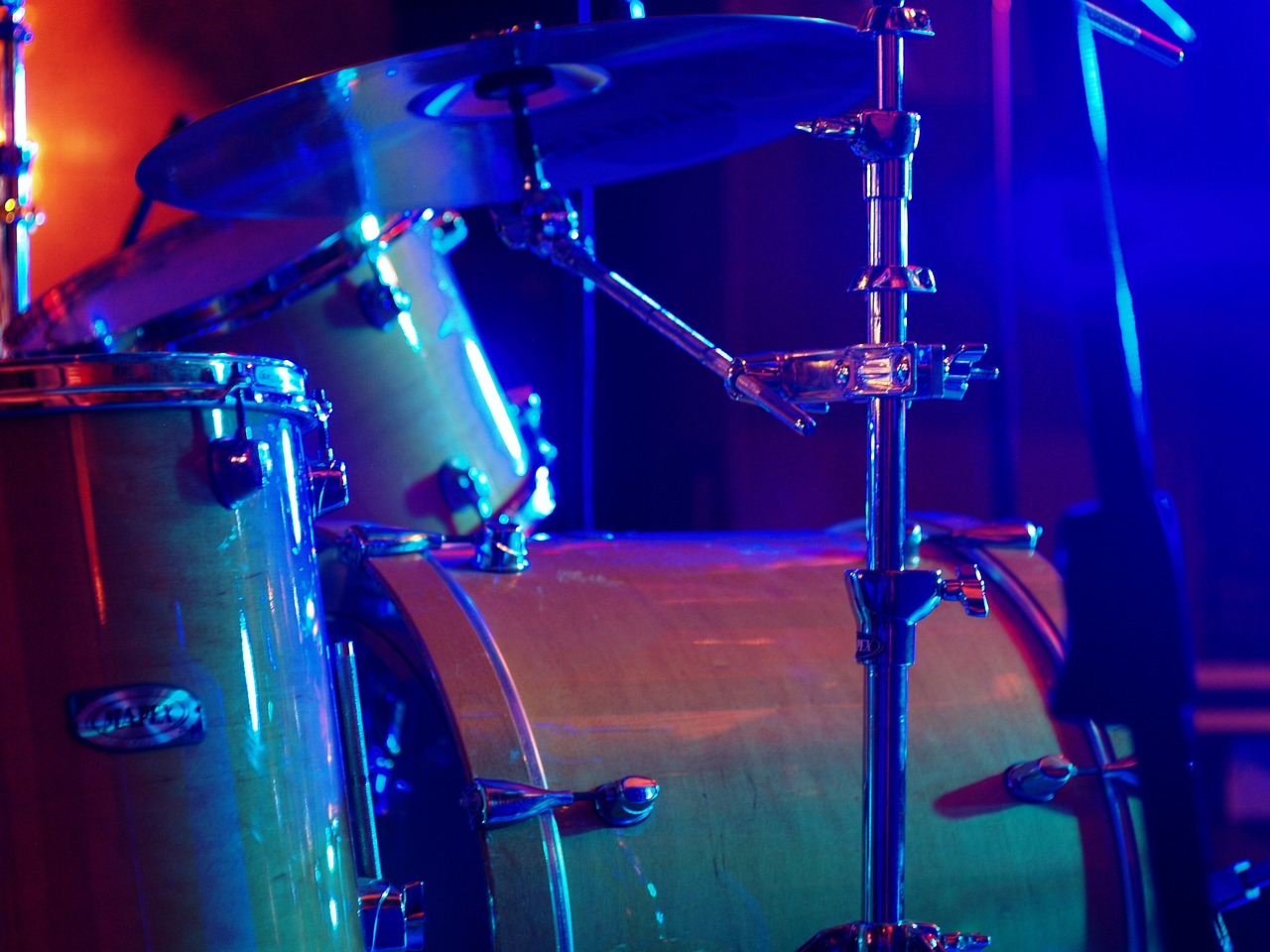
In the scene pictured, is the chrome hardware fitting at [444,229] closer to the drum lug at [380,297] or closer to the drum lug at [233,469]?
the drum lug at [380,297]

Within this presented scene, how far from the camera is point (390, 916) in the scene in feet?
2.91

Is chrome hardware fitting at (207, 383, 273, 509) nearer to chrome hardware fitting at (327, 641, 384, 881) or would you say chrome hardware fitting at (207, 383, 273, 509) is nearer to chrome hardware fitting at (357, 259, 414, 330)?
chrome hardware fitting at (327, 641, 384, 881)

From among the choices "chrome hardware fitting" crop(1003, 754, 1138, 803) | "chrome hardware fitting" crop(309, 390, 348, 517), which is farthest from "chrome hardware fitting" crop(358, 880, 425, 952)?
"chrome hardware fitting" crop(1003, 754, 1138, 803)

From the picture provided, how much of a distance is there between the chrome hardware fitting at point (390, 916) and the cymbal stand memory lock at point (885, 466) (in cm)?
30

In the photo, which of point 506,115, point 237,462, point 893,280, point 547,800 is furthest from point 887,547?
point 506,115

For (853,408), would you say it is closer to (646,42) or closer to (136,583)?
(646,42)

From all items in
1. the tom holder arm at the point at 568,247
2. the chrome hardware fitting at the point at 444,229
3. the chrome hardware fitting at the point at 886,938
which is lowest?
the chrome hardware fitting at the point at 886,938

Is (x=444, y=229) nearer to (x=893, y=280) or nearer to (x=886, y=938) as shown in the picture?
(x=893, y=280)

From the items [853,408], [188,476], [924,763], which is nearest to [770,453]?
[853,408]

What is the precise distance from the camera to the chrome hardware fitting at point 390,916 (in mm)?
881

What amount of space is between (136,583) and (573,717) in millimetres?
349

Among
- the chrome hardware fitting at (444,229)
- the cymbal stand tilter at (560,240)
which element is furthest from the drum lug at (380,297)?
the cymbal stand tilter at (560,240)

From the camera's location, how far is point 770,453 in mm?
2188

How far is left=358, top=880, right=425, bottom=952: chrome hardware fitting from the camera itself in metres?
0.88
